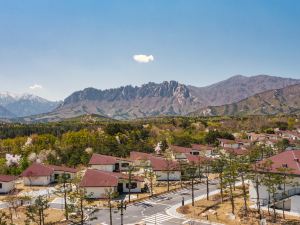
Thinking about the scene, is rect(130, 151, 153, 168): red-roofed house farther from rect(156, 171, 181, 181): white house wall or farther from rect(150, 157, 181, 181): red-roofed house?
rect(156, 171, 181, 181): white house wall

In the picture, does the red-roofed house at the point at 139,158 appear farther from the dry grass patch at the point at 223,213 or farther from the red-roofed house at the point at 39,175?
the dry grass patch at the point at 223,213

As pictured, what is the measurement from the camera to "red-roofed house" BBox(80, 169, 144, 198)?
67500mm

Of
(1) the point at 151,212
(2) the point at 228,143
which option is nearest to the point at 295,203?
(1) the point at 151,212

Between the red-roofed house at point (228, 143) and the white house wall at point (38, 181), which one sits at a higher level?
the red-roofed house at point (228, 143)

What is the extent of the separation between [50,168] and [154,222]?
40.8 m

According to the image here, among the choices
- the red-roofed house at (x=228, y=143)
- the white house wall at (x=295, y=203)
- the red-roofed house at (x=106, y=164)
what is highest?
the red-roofed house at (x=228, y=143)

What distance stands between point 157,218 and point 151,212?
338 cm

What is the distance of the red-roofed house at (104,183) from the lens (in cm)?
6750

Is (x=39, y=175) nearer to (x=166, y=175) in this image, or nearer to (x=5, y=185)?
(x=5, y=185)

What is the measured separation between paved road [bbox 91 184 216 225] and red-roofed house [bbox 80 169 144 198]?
664 centimetres

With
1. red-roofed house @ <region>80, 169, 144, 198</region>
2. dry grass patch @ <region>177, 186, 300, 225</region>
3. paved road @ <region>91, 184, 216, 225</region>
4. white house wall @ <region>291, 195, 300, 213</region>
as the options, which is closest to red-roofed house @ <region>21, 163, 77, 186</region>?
red-roofed house @ <region>80, 169, 144, 198</region>

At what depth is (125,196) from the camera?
69.1m

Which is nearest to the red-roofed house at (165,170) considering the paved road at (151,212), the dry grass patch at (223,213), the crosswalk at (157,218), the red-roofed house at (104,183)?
the red-roofed house at (104,183)

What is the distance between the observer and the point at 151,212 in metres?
57.0
